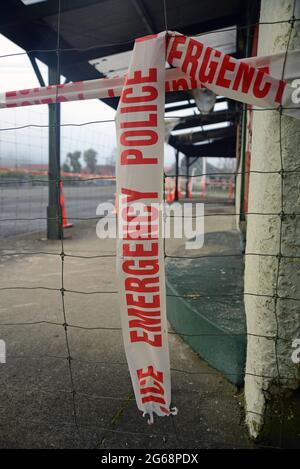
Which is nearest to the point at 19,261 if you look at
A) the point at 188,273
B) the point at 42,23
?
the point at 188,273

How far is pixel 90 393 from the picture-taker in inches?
83.0

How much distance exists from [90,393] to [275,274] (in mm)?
A: 1350

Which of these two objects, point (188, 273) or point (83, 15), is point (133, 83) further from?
point (83, 15)

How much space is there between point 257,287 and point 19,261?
186 inches

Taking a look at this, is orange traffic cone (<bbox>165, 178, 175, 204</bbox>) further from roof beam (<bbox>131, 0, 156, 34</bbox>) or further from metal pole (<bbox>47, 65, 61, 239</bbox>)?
roof beam (<bbox>131, 0, 156, 34</bbox>)

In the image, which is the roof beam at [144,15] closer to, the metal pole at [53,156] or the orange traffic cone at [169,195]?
the metal pole at [53,156]

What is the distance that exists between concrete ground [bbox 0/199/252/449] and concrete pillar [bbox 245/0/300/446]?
0.78 ft

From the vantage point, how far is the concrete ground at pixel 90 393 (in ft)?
5.67

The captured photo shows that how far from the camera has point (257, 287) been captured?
5.47ft

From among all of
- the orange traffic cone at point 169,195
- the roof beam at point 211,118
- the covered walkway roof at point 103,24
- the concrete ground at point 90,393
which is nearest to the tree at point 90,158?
the orange traffic cone at point 169,195

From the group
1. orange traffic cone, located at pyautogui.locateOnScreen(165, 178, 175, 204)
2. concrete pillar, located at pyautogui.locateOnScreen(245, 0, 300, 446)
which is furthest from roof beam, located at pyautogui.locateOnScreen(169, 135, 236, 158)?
concrete pillar, located at pyautogui.locateOnScreen(245, 0, 300, 446)

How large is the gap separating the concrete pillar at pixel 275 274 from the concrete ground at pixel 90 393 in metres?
0.24

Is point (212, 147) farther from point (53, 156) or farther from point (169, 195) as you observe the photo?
point (53, 156)

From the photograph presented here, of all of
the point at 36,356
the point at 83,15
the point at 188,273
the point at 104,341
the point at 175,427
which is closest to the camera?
the point at 175,427
